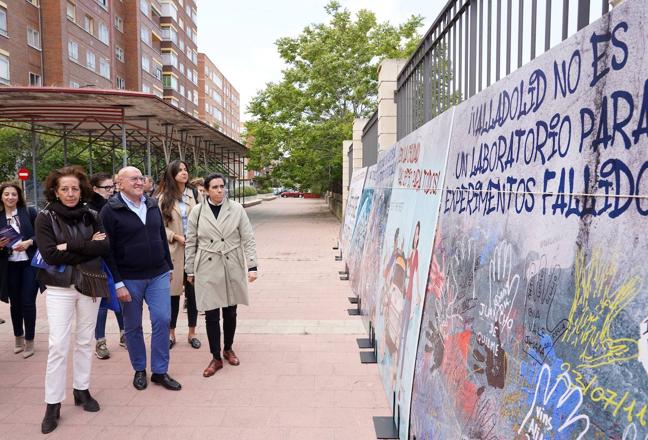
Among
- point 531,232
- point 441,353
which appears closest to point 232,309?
point 441,353

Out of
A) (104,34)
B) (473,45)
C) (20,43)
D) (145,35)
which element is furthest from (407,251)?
(145,35)

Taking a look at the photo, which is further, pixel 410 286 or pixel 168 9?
pixel 168 9

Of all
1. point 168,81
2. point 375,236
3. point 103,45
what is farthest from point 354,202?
point 168,81

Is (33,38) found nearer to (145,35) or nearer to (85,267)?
(145,35)

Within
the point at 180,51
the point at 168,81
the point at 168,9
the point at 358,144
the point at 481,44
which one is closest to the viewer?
the point at 481,44

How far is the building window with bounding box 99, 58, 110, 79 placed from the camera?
39425 mm

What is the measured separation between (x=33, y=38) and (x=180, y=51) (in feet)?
93.1

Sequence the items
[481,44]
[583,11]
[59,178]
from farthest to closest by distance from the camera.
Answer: [59,178], [481,44], [583,11]

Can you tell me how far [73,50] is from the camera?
3459 centimetres

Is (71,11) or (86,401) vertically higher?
(71,11)

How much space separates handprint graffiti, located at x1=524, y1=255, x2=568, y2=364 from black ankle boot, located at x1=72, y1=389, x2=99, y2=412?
3418mm

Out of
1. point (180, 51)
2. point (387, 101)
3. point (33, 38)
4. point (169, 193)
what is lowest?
point (169, 193)

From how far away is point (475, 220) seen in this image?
2.19m

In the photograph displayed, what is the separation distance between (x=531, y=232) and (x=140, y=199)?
3.45 meters
